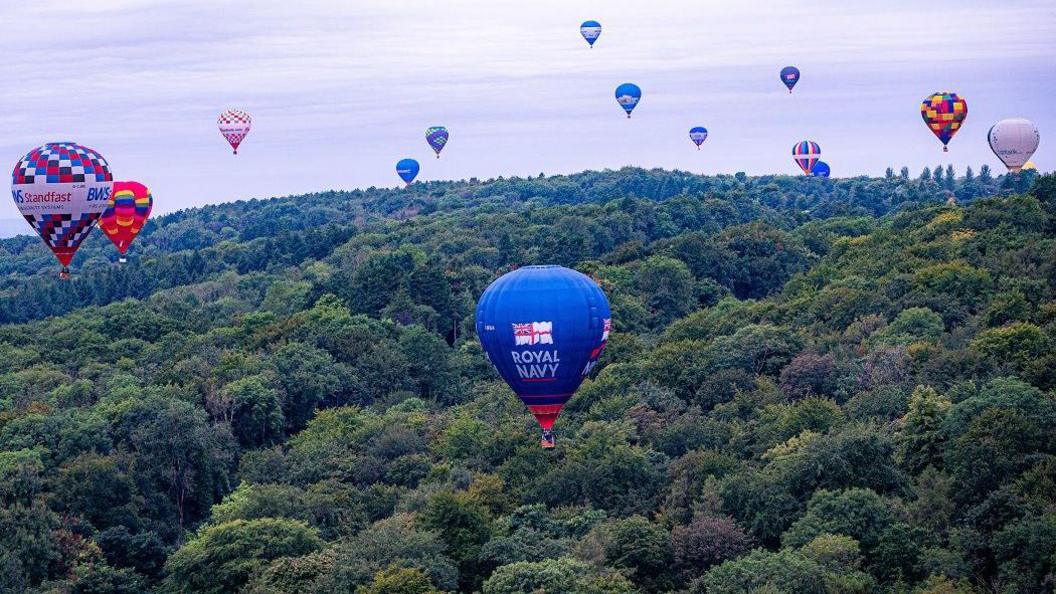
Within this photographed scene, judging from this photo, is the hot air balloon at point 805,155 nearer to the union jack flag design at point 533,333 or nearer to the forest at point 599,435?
the forest at point 599,435

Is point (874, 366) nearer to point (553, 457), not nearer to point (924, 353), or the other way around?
point (924, 353)

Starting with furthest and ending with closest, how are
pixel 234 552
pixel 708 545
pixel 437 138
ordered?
pixel 437 138, pixel 234 552, pixel 708 545

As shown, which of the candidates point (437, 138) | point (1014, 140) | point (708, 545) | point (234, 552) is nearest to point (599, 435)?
point (708, 545)

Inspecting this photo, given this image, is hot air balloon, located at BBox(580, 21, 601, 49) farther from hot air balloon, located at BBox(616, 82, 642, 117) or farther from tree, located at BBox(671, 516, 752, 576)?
tree, located at BBox(671, 516, 752, 576)

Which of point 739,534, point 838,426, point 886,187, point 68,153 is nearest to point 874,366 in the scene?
point 838,426

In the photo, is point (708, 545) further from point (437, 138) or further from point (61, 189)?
point (437, 138)

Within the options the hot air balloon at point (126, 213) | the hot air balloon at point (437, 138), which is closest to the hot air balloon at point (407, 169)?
the hot air balloon at point (437, 138)
